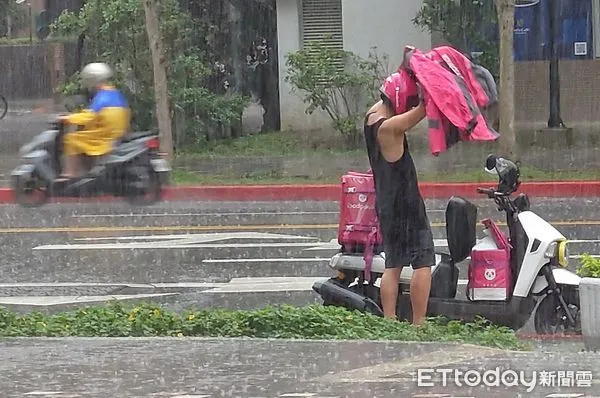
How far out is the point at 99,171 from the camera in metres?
10.5

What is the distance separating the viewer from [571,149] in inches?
848

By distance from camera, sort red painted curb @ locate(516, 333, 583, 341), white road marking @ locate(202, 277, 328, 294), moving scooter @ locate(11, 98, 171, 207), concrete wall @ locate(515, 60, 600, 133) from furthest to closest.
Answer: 1. concrete wall @ locate(515, 60, 600, 133)
2. moving scooter @ locate(11, 98, 171, 207)
3. white road marking @ locate(202, 277, 328, 294)
4. red painted curb @ locate(516, 333, 583, 341)

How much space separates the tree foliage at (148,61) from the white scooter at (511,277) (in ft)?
46.1

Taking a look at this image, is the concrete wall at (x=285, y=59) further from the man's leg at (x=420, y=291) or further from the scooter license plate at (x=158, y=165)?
the man's leg at (x=420, y=291)

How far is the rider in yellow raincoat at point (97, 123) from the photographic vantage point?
9.95m

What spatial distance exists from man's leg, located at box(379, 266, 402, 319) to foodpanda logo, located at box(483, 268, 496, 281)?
1.93 feet

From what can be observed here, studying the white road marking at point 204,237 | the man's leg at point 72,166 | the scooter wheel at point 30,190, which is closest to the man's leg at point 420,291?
the man's leg at point 72,166

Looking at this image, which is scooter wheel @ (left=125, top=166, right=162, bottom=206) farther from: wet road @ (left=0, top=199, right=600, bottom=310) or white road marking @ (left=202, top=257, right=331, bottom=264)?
white road marking @ (left=202, top=257, right=331, bottom=264)

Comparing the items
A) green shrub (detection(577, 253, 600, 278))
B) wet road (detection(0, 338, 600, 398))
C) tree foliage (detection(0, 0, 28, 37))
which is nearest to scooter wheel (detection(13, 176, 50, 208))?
wet road (detection(0, 338, 600, 398))

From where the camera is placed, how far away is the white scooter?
7996 millimetres

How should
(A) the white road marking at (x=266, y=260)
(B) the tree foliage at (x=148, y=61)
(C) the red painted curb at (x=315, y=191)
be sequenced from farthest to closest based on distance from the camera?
(B) the tree foliage at (x=148, y=61) → (C) the red painted curb at (x=315, y=191) → (A) the white road marking at (x=266, y=260)

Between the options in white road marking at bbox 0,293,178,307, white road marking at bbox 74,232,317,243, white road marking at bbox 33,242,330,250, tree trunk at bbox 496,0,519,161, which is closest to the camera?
white road marking at bbox 0,293,178,307

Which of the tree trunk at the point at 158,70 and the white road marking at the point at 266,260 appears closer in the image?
the white road marking at the point at 266,260

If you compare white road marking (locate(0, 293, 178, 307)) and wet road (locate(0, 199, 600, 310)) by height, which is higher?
wet road (locate(0, 199, 600, 310))
